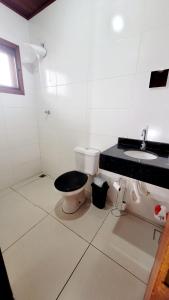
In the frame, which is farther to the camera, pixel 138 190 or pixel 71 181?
pixel 71 181

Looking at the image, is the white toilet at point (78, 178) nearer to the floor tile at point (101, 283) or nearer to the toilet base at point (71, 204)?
the toilet base at point (71, 204)

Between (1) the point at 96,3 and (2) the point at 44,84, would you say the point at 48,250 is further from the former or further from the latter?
(1) the point at 96,3

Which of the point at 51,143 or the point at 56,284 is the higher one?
the point at 51,143

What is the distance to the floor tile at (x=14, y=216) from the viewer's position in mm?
1319

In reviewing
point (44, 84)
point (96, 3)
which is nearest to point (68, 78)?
point (44, 84)

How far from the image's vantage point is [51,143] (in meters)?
2.20

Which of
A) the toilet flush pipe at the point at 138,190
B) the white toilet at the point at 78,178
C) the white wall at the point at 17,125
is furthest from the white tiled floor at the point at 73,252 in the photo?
the white wall at the point at 17,125

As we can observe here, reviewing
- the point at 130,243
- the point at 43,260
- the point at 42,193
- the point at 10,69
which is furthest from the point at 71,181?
the point at 10,69

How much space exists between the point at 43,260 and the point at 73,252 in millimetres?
A: 260

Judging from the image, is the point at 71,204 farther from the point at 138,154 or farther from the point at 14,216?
the point at 138,154

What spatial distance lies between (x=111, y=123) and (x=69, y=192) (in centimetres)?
91

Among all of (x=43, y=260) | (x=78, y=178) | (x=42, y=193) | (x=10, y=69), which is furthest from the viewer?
(x=42, y=193)

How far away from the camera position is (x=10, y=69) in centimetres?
188

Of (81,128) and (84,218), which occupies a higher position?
(81,128)
